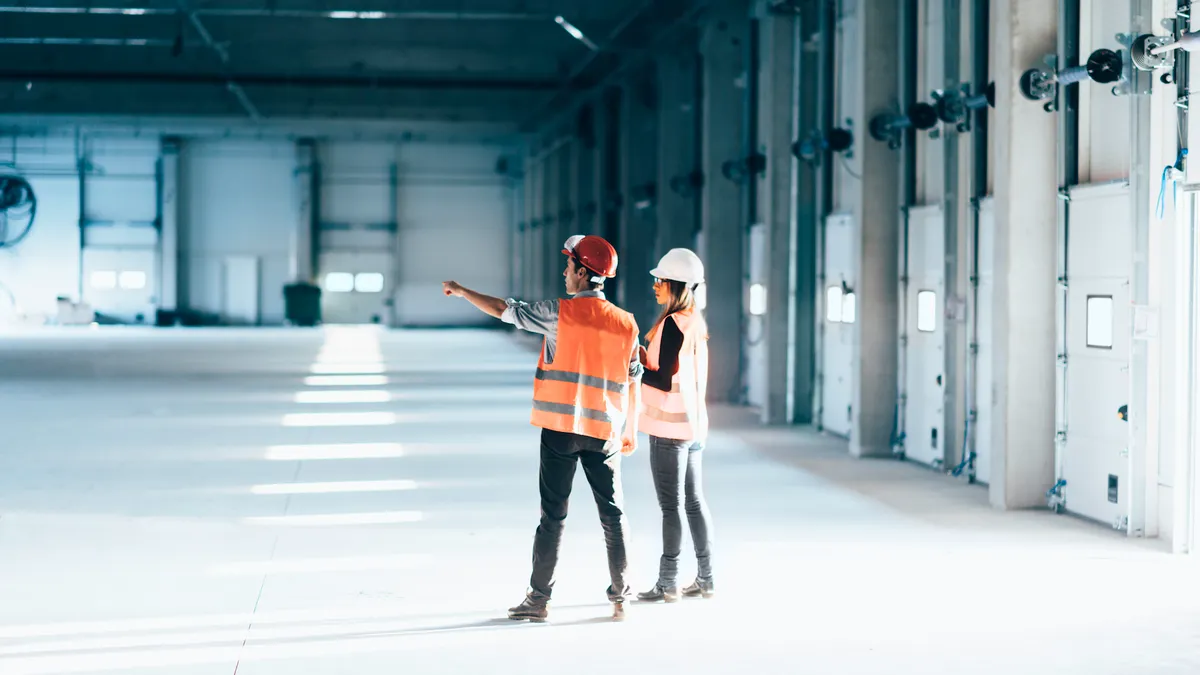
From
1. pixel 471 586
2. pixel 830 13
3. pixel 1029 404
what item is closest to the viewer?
pixel 471 586

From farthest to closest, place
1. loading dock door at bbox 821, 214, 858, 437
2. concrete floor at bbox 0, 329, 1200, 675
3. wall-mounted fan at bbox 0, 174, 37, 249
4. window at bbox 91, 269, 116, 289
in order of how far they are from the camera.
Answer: window at bbox 91, 269, 116, 289, wall-mounted fan at bbox 0, 174, 37, 249, loading dock door at bbox 821, 214, 858, 437, concrete floor at bbox 0, 329, 1200, 675

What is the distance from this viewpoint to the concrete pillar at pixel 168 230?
47219 millimetres

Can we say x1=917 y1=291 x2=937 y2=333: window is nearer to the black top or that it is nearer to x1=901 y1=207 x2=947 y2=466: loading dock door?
x1=901 y1=207 x2=947 y2=466: loading dock door

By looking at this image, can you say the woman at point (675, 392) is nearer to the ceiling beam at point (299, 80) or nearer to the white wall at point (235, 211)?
the ceiling beam at point (299, 80)

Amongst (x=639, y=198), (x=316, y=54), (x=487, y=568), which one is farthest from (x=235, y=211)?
(x=487, y=568)

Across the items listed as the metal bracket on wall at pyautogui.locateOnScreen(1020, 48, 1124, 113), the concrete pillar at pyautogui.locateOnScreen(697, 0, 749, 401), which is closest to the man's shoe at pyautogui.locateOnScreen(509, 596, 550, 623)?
the metal bracket on wall at pyautogui.locateOnScreen(1020, 48, 1124, 113)

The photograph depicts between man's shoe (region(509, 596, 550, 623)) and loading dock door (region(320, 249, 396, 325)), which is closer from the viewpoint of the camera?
man's shoe (region(509, 596, 550, 623))

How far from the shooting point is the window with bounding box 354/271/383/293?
49.1 meters

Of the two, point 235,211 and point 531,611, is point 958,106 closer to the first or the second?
point 531,611

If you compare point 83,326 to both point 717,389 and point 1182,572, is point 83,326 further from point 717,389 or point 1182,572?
point 1182,572

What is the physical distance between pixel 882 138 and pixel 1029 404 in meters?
4.38

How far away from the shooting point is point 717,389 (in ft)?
67.4


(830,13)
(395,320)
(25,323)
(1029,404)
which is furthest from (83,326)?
(1029,404)

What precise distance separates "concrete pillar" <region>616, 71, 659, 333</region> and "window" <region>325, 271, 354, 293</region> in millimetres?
24112
